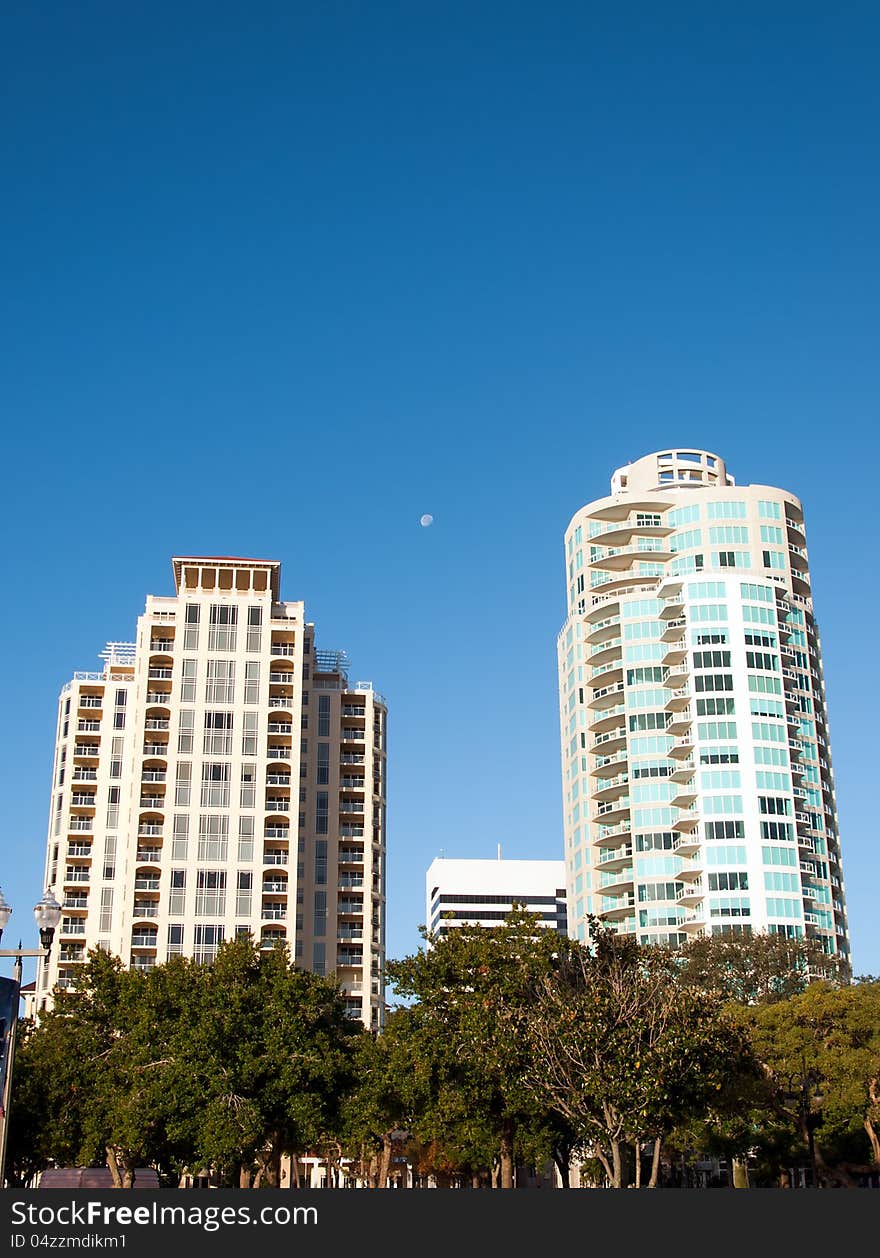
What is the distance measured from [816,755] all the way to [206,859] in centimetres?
5509

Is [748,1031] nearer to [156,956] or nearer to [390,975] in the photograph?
[390,975]

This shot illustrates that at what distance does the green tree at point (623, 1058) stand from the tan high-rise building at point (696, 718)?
6112cm

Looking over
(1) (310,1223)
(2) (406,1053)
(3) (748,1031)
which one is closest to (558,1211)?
(1) (310,1223)

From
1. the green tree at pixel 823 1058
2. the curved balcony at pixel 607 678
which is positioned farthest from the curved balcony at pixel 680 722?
the green tree at pixel 823 1058

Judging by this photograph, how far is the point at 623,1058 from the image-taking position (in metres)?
49.3

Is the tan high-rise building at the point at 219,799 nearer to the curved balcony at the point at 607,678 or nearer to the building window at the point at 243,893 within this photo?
the building window at the point at 243,893

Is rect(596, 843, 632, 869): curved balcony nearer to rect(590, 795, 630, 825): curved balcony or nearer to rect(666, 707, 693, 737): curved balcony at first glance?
rect(590, 795, 630, 825): curved balcony

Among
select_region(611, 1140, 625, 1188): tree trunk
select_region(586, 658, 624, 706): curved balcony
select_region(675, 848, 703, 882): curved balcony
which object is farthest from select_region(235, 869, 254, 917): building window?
select_region(611, 1140, 625, 1188): tree trunk

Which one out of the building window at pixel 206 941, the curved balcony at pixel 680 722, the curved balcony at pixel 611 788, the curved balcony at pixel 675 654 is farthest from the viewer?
the curved balcony at pixel 611 788

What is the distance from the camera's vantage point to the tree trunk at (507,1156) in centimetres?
5637

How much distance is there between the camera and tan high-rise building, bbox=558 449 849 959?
119 meters

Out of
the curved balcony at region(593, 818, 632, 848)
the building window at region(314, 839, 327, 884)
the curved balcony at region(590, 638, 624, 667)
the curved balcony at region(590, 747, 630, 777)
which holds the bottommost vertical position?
the building window at region(314, 839, 327, 884)

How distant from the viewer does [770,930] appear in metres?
114

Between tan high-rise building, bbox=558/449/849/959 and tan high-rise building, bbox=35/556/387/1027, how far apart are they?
73.3ft
